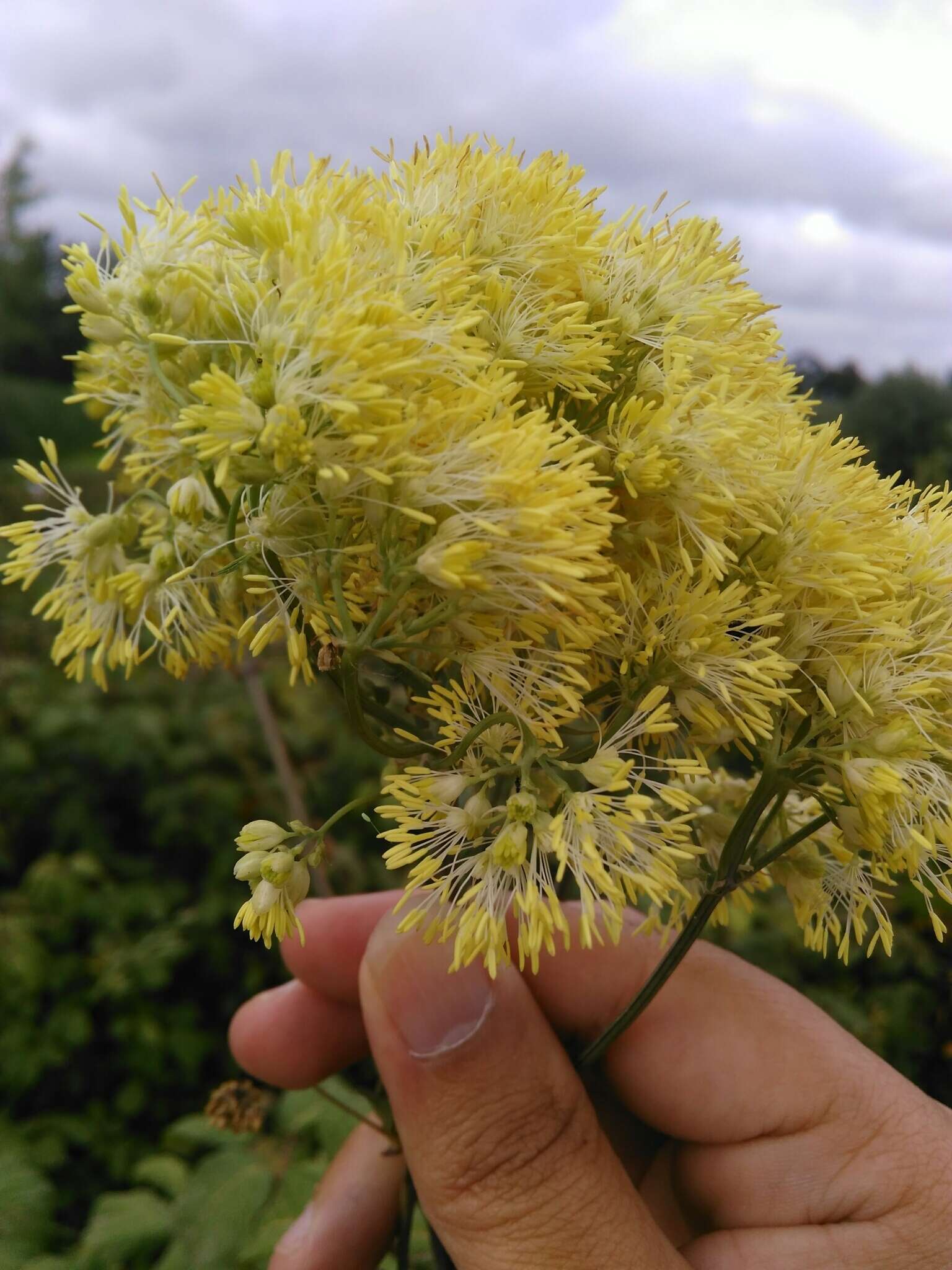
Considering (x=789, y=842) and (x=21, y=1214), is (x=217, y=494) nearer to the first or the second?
(x=789, y=842)

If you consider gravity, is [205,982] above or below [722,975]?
below

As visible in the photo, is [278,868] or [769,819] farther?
[769,819]

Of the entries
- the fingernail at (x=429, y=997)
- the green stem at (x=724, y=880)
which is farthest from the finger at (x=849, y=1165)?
the fingernail at (x=429, y=997)

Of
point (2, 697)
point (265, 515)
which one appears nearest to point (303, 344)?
point (265, 515)

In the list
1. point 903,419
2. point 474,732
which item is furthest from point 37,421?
point 474,732

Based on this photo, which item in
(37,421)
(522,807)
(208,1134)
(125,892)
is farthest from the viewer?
(37,421)

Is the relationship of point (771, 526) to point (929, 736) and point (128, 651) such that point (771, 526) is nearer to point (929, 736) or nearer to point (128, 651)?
point (929, 736)

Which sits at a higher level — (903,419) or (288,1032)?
(903,419)
